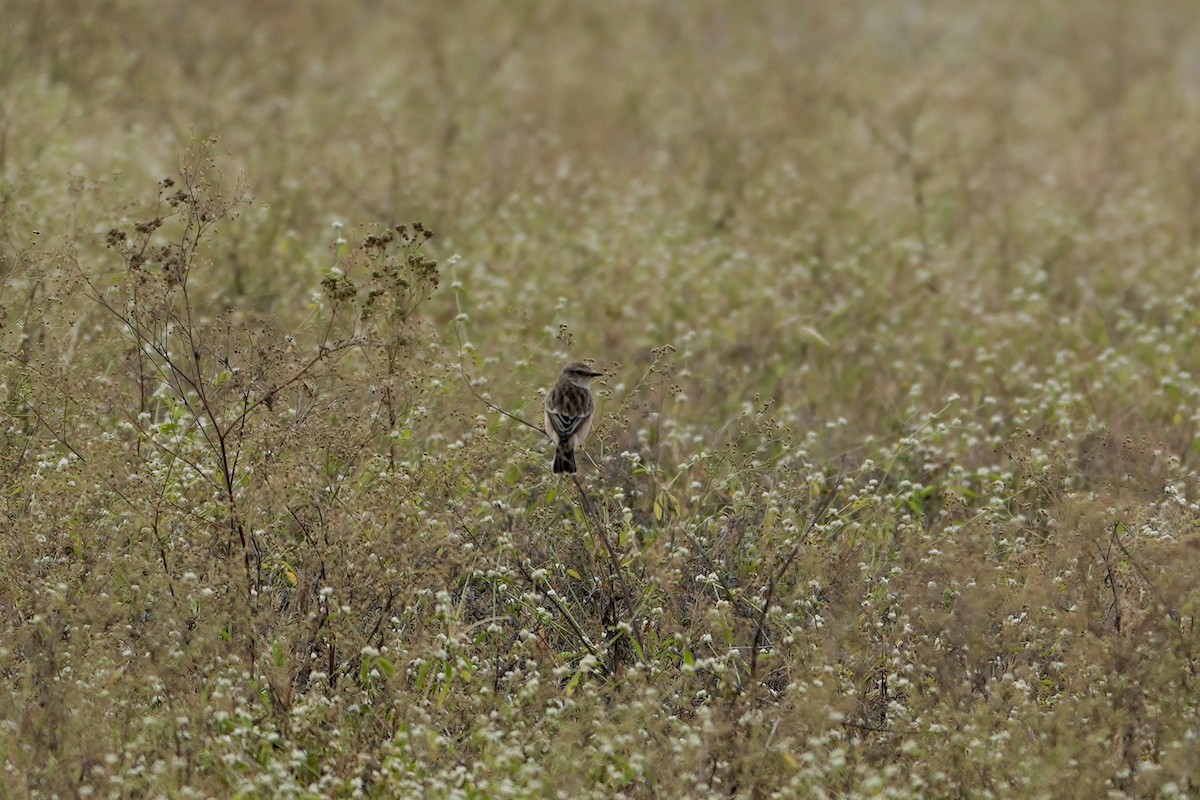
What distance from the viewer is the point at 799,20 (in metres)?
20.0

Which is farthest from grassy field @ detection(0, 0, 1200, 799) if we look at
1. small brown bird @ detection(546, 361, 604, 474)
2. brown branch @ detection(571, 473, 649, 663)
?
small brown bird @ detection(546, 361, 604, 474)

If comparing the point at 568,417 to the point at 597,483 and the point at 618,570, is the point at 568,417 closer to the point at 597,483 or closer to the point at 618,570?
the point at 597,483

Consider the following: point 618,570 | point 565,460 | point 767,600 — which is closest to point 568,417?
point 565,460

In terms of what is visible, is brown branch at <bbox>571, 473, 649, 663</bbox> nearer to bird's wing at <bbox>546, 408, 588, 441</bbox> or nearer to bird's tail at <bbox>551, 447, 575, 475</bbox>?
bird's tail at <bbox>551, 447, 575, 475</bbox>

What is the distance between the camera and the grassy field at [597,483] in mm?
5797

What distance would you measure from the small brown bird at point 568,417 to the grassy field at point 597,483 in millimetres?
182

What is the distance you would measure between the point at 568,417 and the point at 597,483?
0.31 meters

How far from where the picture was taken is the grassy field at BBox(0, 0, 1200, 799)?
580cm

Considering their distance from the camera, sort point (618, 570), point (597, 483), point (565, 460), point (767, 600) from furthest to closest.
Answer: point (597, 483)
point (565, 460)
point (618, 570)
point (767, 600)

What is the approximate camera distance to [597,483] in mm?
7219

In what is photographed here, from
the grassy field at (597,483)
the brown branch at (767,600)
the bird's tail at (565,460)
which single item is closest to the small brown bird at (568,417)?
the bird's tail at (565,460)

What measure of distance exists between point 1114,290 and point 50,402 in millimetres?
7721

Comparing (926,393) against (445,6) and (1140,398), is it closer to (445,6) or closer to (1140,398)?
(1140,398)

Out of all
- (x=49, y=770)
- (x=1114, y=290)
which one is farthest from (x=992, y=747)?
(x=1114, y=290)
